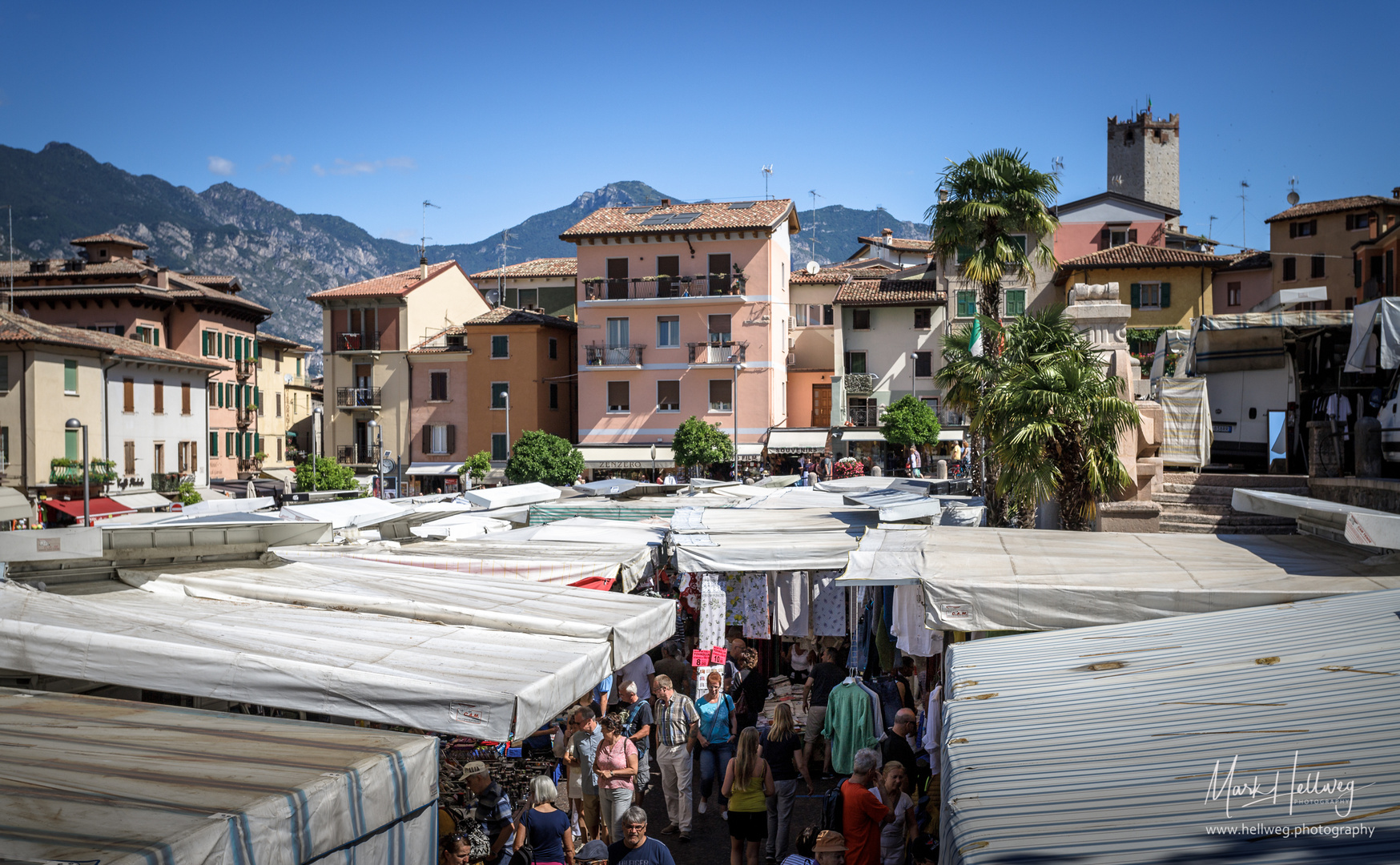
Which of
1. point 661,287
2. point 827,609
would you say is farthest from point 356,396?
point 827,609

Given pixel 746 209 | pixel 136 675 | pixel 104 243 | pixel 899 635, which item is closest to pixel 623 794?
pixel 899 635

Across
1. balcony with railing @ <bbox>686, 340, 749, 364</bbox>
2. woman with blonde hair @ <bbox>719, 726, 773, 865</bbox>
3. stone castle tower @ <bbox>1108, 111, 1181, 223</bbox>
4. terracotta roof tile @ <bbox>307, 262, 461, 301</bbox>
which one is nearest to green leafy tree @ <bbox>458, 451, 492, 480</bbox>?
balcony with railing @ <bbox>686, 340, 749, 364</bbox>

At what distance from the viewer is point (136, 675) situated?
19.2 ft

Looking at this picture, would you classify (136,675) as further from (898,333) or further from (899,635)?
(898,333)

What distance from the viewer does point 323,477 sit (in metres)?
36.4

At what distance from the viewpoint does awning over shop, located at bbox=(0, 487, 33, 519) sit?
571 inches

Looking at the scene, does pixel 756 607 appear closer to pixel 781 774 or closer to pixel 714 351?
pixel 781 774

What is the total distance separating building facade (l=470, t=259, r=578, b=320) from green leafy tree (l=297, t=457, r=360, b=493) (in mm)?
17692

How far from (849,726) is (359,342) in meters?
43.8

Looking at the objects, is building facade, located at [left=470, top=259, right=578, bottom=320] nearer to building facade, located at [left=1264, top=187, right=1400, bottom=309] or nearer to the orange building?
the orange building

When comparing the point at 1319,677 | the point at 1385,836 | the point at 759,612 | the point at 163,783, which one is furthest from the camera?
the point at 759,612

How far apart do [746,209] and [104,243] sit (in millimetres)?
34328

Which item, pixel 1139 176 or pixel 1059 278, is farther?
pixel 1139 176

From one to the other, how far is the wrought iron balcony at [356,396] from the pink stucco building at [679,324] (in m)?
10.5
